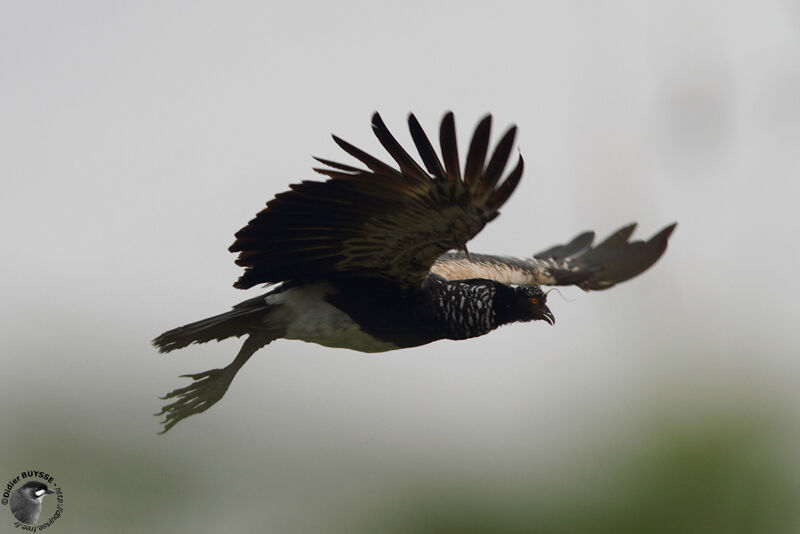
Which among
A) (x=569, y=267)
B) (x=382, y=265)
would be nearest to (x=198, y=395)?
(x=382, y=265)

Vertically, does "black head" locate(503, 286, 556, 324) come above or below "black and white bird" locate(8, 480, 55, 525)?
above

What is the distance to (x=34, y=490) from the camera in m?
5.64

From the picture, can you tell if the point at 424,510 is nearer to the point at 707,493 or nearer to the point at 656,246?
the point at 707,493

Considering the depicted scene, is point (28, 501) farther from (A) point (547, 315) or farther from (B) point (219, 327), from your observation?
(A) point (547, 315)

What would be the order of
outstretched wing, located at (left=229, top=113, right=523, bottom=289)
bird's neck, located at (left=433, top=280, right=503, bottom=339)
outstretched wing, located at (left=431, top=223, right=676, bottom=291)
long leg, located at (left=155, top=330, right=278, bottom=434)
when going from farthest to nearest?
outstretched wing, located at (left=431, top=223, right=676, bottom=291) → long leg, located at (left=155, top=330, right=278, bottom=434) → bird's neck, located at (left=433, top=280, right=503, bottom=339) → outstretched wing, located at (left=229, top=113, right=523, bottom=289)

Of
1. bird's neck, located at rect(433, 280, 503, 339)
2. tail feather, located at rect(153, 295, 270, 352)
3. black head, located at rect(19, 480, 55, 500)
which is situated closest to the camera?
tail feather, located at rect(153, 295, 270, 352)

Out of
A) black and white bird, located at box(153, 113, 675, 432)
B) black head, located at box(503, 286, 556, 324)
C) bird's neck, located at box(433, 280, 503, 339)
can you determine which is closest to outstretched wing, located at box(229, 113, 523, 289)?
black and white bird, located at box(153, 113, 675, 432)

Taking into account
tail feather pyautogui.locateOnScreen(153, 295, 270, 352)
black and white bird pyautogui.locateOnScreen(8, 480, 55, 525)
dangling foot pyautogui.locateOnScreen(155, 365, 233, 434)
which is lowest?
black and white bird pyautogui.locateOnScreen(8, 480, 55, 525)

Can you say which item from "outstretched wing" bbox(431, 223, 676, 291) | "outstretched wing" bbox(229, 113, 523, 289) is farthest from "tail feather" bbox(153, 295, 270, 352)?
"outstretched wing" bbox(431, 223, 676, 291)

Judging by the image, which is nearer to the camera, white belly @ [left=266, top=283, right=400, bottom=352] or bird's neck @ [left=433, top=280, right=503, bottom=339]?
white belly @ [left=266, top=283, right=400, bottom=352]

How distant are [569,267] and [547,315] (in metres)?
1.18

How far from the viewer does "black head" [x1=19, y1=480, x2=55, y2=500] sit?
5.61 m

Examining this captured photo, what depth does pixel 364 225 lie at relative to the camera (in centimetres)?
476

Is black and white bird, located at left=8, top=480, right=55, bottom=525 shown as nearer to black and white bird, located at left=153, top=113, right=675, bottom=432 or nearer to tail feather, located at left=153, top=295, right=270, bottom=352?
black and white bird, located at left=153, top=113, right=675, bottom=432
